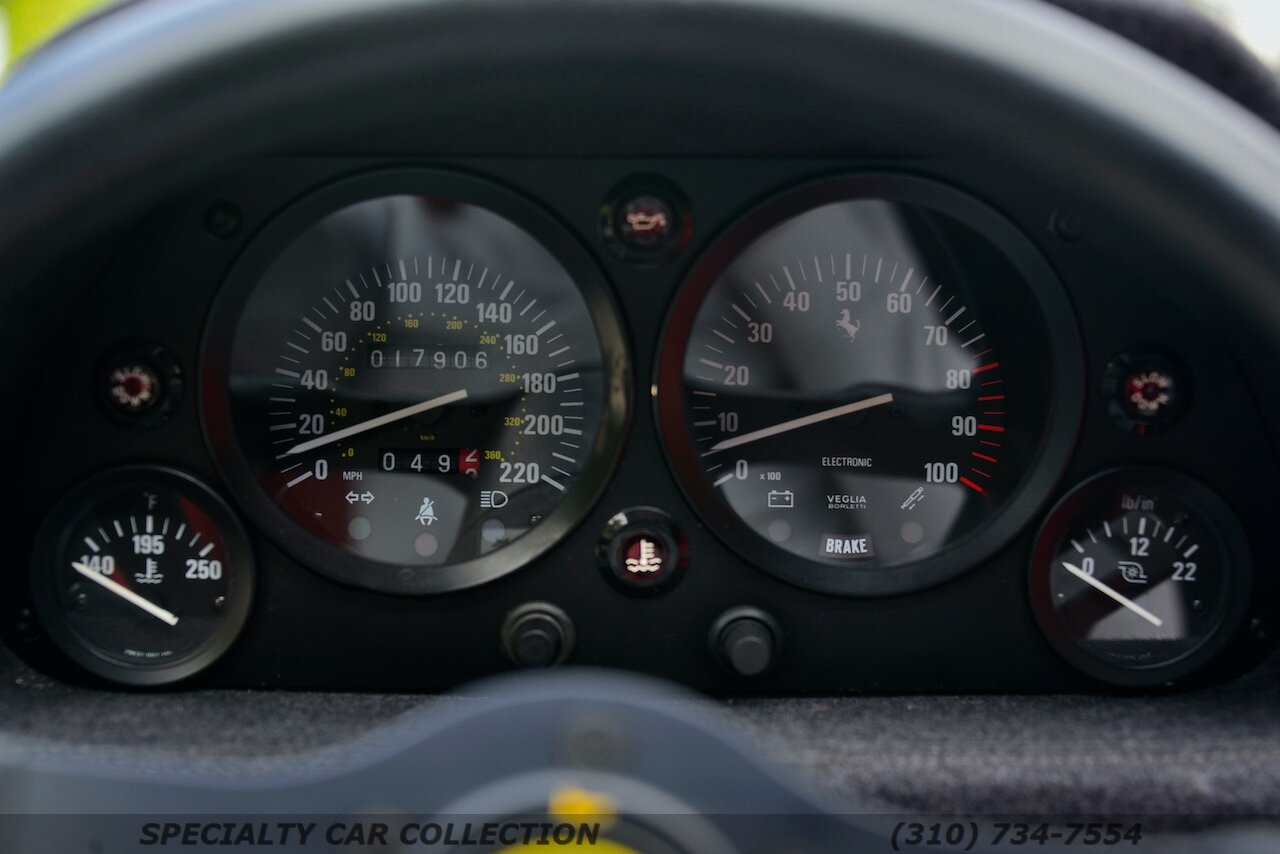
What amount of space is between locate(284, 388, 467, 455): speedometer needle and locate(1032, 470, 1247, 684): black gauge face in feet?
4.12

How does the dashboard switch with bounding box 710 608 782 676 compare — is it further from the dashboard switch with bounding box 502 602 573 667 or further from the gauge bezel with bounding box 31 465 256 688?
the gauge bezel with bounding box 31 465 256 688

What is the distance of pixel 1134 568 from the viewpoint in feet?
7.84

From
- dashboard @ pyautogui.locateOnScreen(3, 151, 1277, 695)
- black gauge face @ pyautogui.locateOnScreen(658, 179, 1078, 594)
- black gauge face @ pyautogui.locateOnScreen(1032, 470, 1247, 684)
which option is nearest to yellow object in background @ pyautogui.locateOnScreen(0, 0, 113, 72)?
dashboard @ pyautogui.locateOnScreen(3, 151, 1277, 695)

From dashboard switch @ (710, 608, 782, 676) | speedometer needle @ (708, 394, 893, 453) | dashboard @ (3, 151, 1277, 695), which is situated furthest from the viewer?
speedometer needle @ (708, 394, 893, 453)

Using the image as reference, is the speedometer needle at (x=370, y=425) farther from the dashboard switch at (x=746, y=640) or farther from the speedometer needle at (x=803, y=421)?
the dashboard switch at (x=746, y=640)

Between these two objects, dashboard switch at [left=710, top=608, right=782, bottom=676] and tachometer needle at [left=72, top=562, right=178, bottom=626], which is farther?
tachometer needle at [left=72, top=562, right=178, bottom=626]

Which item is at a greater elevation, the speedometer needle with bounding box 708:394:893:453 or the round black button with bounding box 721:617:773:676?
the speedometer needle with bounding box 708:394:893:453

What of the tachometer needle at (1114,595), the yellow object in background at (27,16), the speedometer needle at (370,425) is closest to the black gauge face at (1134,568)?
the tachometer needle at (1114,595)

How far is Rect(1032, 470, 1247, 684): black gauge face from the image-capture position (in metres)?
2.34

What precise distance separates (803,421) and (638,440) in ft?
1.15

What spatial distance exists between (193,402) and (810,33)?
169 centimetres

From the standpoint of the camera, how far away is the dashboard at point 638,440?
7.67 feet

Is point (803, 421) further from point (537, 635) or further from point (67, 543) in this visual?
point (67, 543)

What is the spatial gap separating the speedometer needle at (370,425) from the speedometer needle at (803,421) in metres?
0.58
